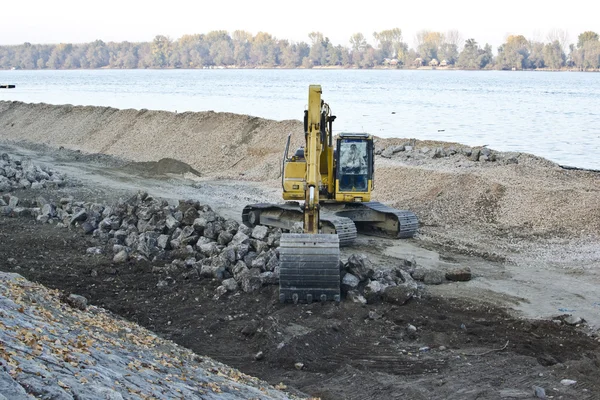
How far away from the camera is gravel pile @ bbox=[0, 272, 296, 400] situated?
19.7 ft

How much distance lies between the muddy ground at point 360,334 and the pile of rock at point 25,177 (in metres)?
6.87

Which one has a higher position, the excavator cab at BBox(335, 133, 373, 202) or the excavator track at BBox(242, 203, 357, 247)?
the excavator cab at BBox(335, 133, 373, 202)

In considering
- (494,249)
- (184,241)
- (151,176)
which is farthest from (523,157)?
(184,241)

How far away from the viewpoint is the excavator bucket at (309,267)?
11.9 m

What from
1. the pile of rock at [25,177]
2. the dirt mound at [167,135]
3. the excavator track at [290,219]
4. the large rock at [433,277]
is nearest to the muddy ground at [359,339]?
the large rock at [433,277]

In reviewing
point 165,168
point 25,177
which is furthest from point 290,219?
point 165,168

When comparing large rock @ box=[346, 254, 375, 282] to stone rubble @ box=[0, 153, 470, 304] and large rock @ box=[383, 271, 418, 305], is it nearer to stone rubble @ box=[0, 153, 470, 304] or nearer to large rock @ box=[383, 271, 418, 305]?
stone rubble @ box=[0, 153, 470, 304]

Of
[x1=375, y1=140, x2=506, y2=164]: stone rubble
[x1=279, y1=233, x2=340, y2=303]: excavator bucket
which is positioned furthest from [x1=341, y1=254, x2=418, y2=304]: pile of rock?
[x1=375, y1=140, x2=506, y2=164]: stone rubble

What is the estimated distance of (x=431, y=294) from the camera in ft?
42.7

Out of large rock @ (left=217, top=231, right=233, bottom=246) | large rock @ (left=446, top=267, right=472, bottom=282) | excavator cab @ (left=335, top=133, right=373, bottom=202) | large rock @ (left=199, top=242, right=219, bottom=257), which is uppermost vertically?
excavator cab @ (left=335, top=133, right=373, bottom=202)

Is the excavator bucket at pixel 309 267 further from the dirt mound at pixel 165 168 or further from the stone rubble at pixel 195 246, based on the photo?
the dirt mound at pixel 165 168

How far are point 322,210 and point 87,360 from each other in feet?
34.1

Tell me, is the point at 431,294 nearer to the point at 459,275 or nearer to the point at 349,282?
the point at 459,275

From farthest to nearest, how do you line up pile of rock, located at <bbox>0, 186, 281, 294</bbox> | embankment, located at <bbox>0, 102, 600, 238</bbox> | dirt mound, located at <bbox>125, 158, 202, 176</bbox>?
dirt mound, located at <bbox>125, 158, 202, 176</bbox> < embankment, located at <bbox>0, 102, 600, 238</bbox> < pile of rock, located at <bbox>0, 186, 281, 294</bbox>
